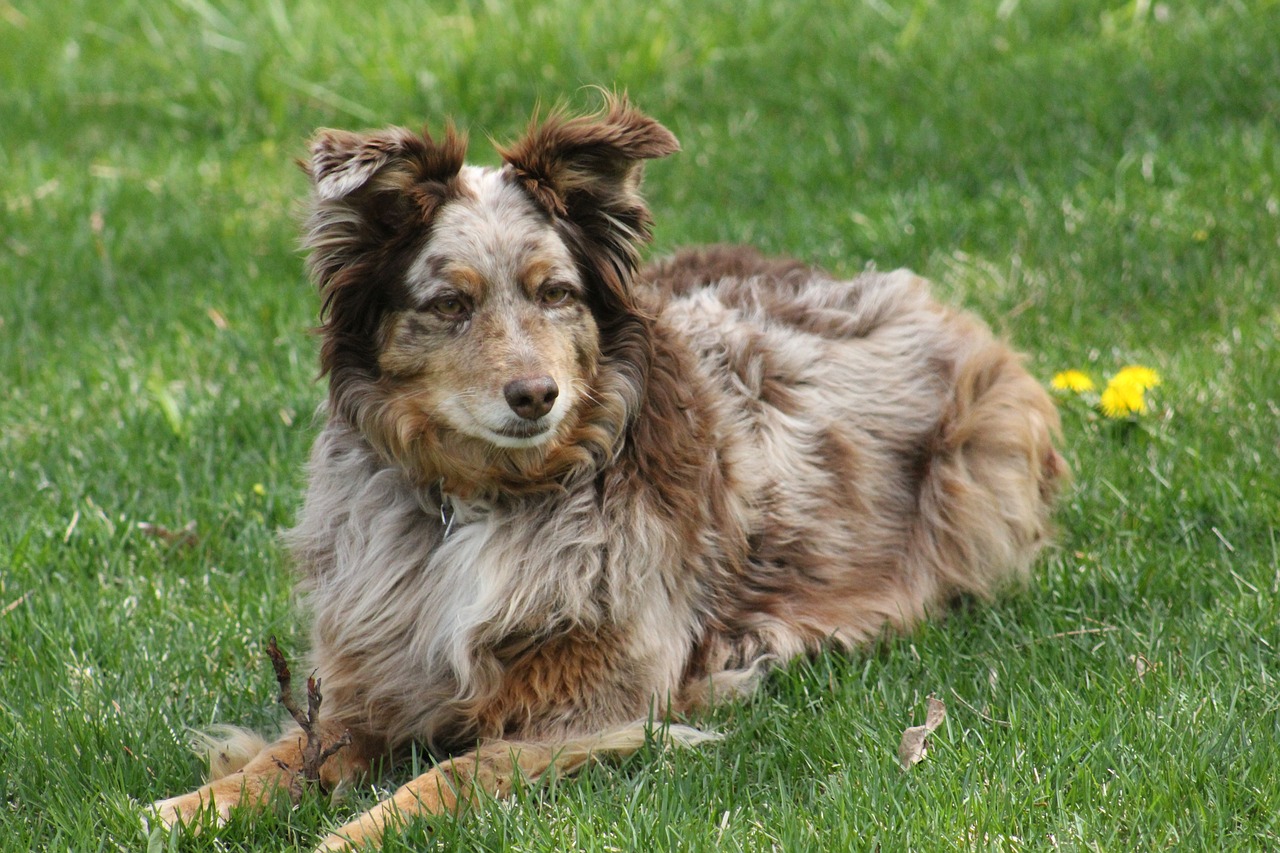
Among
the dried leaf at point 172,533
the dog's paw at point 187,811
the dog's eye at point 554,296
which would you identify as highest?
the dog's eye at point 554,296

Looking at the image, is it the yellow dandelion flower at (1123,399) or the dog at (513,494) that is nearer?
the dog at (513,494)

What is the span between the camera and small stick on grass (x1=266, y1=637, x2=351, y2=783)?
358 cm

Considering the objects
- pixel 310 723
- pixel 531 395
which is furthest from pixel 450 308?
pixel 310 723

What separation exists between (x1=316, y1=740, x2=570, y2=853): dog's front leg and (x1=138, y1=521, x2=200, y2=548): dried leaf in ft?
6.42

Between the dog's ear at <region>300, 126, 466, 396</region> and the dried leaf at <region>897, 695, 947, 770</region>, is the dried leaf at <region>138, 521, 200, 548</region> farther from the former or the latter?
the dried leaf at <region>897, 695, 947, 770</region>

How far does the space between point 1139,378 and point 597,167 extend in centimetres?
275

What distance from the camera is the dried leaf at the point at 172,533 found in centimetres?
524

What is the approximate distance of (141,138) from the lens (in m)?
9.39

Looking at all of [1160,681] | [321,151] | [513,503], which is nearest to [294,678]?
[513,503]

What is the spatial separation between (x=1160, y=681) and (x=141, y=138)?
25.4 feet

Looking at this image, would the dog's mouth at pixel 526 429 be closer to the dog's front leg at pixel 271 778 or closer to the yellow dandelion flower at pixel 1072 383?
the dog's front leg at pixel 271 778

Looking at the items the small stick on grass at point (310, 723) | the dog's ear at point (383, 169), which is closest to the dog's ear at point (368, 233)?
the dog's ear at point (383, 169)

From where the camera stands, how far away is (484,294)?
3.86 m

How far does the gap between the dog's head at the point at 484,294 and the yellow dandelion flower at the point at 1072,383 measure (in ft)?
8.40
